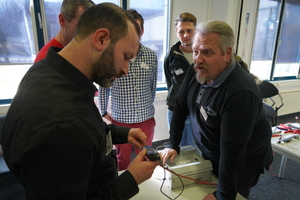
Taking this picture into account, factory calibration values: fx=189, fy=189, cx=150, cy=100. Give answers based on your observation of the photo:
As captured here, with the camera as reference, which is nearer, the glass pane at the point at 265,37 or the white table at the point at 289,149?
the white table at the point at 289,149

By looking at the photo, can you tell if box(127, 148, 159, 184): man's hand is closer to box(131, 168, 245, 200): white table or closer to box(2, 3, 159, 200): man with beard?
box(2, 3, 159, 200): man with beard

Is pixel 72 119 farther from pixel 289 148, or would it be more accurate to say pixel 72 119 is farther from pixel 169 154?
pixel 289 148

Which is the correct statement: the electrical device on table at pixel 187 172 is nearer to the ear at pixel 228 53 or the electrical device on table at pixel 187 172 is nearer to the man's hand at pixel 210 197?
the man's hand at pixel 210 197

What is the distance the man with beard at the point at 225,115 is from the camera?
0.90 metres

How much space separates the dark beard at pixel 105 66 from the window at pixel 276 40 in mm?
3889

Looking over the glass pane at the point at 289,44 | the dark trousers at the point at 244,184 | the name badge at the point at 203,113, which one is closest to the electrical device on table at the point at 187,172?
the dark trousers at the point at 244,184

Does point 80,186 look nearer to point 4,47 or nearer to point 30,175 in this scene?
point 30,175

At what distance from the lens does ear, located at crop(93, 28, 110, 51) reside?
2.05 ft

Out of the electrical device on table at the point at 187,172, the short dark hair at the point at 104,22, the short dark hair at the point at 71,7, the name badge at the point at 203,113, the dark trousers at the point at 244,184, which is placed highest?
the short dark hair at the point at 71,7

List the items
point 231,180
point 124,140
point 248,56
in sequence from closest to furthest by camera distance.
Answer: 1. point 231,180
2. point 124,140
3. point 248,56

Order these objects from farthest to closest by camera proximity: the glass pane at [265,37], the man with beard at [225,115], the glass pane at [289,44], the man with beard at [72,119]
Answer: the glass pane at [289,44] < the glass pane at [265,37] < the man with beard at [225,115] < the man with beard at [72,119]

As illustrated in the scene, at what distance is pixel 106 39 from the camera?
0.64 m

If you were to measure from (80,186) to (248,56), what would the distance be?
149 inches

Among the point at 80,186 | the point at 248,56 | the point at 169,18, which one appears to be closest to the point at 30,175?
the point at 80,186
